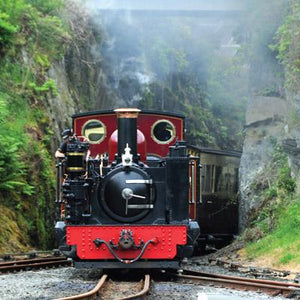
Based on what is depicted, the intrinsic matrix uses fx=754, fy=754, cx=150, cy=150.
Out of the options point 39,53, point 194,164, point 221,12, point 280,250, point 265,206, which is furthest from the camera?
point 221,12

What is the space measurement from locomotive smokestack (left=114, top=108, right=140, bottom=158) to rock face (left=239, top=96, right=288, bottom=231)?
915 centimetres

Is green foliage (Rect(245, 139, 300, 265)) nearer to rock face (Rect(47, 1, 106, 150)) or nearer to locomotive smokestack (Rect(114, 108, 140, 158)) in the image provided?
locomotive smokestack (Rect(114, 108, 140, 158))

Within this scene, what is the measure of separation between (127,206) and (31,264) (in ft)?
9.59

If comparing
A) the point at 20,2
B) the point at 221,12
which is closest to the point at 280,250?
the point at 20,2

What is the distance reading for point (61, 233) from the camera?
11305mm

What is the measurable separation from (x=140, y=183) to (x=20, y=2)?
1000 cm

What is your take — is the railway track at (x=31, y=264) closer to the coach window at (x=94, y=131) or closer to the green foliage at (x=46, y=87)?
the coach window at (x=94, y=131)

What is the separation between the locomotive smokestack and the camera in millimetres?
11328

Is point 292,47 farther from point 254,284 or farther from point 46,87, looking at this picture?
point 254,284

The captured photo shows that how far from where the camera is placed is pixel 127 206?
11203mm

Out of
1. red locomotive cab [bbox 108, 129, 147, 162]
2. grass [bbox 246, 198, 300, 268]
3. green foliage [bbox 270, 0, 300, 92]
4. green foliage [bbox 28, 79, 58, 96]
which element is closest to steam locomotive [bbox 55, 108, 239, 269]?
red locomotive cab [bbox 108, 129, 147, 162]

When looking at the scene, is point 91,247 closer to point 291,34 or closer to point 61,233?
point 61,233

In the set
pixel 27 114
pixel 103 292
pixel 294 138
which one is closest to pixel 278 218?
pixel 294 138

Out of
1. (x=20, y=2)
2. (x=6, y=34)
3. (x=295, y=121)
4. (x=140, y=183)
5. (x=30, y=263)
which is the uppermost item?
(x=20, y=2)
